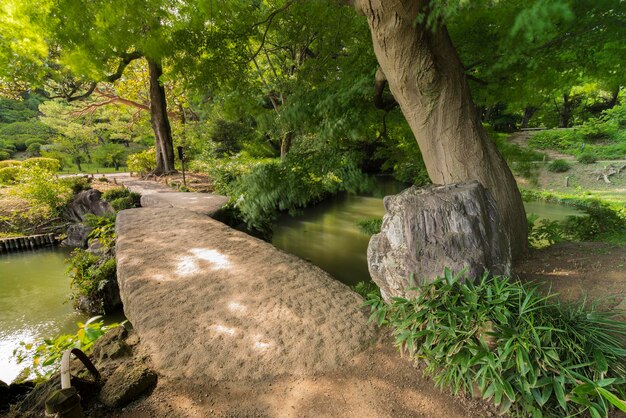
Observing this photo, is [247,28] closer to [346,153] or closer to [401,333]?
[346,153]

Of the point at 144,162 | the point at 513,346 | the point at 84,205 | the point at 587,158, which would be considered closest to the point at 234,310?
the point at 513,346

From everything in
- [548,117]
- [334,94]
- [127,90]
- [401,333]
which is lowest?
[401,333]

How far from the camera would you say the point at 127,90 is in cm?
1424

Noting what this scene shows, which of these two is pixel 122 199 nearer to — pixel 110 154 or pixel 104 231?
pixel 104 231

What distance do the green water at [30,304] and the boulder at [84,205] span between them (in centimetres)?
189

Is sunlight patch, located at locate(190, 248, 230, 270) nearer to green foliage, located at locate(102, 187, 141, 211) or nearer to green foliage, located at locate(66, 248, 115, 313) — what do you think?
green foliage, located at locate(66, 248, 115, 313)

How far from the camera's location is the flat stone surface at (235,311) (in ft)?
7.21

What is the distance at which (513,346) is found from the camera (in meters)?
1.67

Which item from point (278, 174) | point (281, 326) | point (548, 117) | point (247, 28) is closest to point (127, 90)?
point (247, 28)

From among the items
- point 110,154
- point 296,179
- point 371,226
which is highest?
point 110,154

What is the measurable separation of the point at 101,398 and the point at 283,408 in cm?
114

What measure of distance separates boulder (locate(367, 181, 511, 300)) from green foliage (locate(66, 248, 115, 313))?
4999 millimetres

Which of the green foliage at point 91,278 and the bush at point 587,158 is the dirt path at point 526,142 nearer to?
the bush at point 587,158

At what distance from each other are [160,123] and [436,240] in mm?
13205
